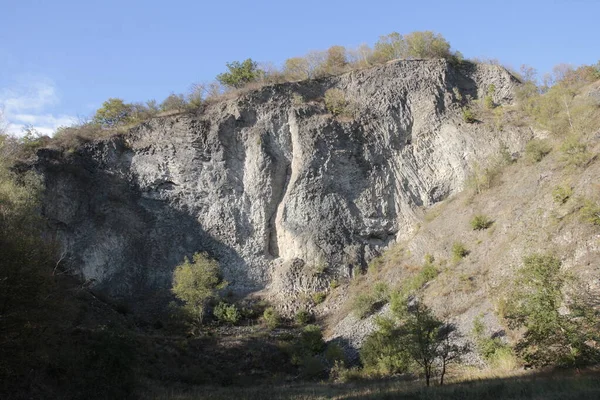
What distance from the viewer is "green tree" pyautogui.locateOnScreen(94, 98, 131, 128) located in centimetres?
3703

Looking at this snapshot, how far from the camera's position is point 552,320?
37.6 ft

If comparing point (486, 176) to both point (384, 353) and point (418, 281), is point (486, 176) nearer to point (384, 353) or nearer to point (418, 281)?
point (418, 281)

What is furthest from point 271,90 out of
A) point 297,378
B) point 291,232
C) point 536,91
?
point 297,378

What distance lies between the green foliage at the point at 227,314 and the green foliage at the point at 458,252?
44.0 feet

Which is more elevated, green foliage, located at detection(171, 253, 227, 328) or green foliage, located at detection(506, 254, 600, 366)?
green foliage, located at detection(171, 253, 227, 328)

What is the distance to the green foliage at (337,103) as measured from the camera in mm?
34656

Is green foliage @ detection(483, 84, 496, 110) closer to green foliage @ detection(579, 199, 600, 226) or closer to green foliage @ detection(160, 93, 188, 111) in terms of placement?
A: green foliage @ detection(579, 199, 600, 226)

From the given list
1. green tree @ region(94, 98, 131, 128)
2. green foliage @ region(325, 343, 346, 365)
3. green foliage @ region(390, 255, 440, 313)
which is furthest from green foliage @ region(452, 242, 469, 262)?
green tree @ region(94, 98, 131, 128)

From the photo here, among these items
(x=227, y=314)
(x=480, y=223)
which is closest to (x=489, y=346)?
(x=480, y=223)

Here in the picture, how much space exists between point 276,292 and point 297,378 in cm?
905

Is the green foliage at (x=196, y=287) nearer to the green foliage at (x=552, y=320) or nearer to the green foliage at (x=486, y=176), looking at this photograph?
the green foliage at (x=486, y=176)

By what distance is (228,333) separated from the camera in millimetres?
25484

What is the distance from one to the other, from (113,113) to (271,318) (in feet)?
74.8

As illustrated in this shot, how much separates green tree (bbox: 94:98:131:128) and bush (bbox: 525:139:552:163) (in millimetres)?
30421
